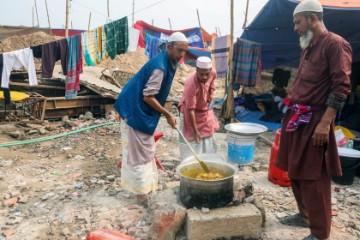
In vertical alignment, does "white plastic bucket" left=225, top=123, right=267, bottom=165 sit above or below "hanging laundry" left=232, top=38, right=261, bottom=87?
below

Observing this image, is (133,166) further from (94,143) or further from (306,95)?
(94,143)

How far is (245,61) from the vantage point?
7641 millimetres

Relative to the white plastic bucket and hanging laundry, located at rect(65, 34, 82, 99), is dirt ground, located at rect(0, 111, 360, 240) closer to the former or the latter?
the white plastic bucket

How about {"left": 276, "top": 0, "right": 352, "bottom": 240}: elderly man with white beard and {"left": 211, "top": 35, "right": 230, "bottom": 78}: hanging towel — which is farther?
{"left": 211, "top": 35, "right": 230, "bottom": 78}: hanging towel

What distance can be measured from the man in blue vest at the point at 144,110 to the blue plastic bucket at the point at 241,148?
1802mm

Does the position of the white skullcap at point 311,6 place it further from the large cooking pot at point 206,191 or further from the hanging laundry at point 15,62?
the hanging laundry at point 15,62

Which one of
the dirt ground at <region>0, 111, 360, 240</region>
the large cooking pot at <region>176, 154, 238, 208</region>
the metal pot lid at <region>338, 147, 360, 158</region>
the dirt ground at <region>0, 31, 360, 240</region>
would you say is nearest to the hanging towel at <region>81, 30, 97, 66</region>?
the dirt ground at <region>0, 31, 360, 240</region>

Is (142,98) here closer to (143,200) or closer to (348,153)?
(143,200)

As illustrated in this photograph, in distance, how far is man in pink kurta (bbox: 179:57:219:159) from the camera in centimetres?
372

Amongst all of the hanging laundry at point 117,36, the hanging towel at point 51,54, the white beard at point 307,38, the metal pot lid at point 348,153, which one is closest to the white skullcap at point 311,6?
the white beard at point 307,38

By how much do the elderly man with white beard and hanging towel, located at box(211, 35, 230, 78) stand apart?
5.69 metres

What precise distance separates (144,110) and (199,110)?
1.00 meters

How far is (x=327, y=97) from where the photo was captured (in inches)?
99.3

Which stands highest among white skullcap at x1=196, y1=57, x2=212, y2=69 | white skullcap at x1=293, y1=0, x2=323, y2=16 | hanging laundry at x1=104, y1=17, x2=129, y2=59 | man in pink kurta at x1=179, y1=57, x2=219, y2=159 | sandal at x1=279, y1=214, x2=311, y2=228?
hanging laundry at x1=104, y1=17, x2=129, y2=59
